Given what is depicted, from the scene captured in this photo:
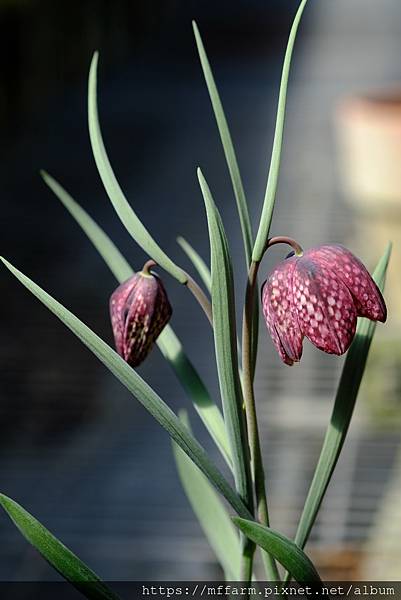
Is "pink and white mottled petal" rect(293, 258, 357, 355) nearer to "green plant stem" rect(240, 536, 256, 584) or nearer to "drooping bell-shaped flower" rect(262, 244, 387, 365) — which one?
"drooping bell-shaped flower" rect(262, 244, 387, 365)

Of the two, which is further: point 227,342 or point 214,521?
point 214,521

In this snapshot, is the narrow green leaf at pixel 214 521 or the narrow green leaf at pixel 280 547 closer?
the narrow green leaf at pixel 280 547

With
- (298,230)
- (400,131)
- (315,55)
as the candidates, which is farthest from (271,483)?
(315,55)

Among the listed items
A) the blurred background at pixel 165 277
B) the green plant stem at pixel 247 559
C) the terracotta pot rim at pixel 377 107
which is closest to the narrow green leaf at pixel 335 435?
the green plant stem at pixel 247 559

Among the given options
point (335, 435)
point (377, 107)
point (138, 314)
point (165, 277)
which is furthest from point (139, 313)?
point (165, 277)

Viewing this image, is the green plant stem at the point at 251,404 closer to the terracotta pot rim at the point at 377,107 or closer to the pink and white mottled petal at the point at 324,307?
the pink and white mottled petal at the point at 324,307

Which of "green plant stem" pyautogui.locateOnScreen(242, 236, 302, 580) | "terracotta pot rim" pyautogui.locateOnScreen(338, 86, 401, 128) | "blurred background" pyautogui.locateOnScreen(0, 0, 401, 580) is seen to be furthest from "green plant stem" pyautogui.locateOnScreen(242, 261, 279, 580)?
"terracotta pot rim" pyautogui.locateOnScreen(338, 86, 401, 128)

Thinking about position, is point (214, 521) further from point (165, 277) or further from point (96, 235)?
point (165, 277)
